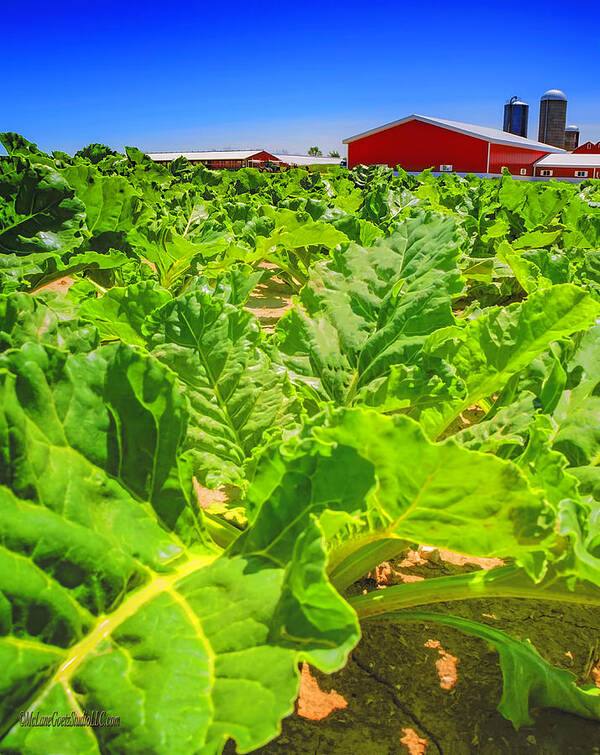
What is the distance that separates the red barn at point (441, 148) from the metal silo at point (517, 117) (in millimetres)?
11566

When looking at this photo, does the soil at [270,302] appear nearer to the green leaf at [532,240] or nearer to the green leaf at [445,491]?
the green leaf at [532,240]

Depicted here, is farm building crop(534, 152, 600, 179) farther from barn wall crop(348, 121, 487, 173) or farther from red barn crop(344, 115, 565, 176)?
barn wall crop(348, 121, 487, 173)

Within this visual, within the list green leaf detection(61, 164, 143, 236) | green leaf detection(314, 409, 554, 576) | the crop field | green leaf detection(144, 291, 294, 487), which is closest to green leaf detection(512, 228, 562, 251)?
green leaf detection(61, 164, 143, 236)

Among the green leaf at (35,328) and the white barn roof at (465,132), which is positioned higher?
the white barn roof at (465,132)

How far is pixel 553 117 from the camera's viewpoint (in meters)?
44.8

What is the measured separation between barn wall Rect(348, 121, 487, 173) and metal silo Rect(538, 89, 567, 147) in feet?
51.7

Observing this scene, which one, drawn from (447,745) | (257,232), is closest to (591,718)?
(447,745)

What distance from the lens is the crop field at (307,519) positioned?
103 cm

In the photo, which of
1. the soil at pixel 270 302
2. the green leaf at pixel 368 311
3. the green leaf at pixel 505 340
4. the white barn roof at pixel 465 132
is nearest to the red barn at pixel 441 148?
the white barn roof at pixel 465 132

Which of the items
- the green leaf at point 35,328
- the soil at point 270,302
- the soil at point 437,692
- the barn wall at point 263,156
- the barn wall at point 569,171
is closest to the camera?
the soil at point 437,692

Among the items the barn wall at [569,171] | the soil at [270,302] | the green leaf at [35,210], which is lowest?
the soil at [270,302]

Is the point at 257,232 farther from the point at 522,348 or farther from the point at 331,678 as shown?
the point at 331,678

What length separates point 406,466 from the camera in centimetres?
111

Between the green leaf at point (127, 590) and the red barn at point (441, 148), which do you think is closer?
the green leaf at point (127, 590)
